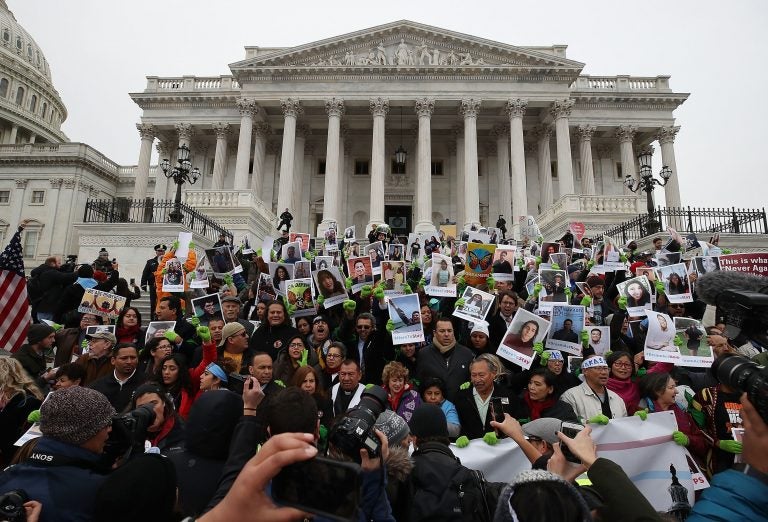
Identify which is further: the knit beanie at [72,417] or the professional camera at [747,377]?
the knit beanie at [72,417]

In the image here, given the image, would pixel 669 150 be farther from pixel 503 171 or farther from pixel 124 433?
pixel 124 433

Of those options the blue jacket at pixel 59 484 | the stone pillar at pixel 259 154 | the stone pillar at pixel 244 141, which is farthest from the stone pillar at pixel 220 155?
the blue jacket at pixel 59 484

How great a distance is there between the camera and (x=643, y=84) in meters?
40.0

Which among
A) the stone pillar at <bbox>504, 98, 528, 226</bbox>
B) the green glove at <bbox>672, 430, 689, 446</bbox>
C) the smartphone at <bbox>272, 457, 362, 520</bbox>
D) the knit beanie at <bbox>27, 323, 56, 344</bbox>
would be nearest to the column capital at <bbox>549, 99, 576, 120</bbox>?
the stone pillar at <bbox>504, 98, 528, 226</bbox>

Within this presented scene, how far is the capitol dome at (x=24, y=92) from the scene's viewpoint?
67.7 m

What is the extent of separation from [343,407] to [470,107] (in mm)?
33254

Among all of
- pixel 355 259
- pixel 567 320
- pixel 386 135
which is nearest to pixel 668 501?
pixel 567 320

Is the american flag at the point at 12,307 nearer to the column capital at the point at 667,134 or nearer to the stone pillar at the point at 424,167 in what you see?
the stone pillar at the point at 424,167

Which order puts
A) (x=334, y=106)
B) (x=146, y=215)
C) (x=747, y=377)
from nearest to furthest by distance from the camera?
(x=747, y=377) < (x=146, y=215) < (x=334, y=106)

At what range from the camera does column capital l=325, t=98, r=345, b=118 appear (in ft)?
117

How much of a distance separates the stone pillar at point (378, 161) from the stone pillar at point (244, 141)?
29.4 feet

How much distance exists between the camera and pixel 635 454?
4.50 m

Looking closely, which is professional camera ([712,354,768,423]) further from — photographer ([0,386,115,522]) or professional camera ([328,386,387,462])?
photographer ([0,386,115,522])

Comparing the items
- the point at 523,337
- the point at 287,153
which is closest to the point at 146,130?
the point at 287,153
